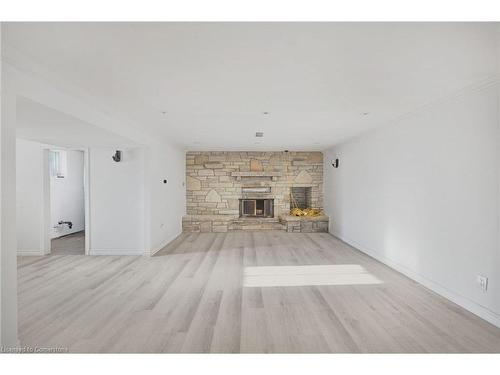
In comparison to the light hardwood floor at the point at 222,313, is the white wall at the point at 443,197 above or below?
above

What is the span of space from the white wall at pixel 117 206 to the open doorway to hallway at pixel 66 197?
1.55 metres

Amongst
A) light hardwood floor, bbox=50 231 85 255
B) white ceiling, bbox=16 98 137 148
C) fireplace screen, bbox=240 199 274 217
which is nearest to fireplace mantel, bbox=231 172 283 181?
fireplace screen, bbox=240 199 274 217

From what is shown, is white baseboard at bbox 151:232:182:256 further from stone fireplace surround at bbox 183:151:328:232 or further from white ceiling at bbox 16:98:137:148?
white ceiling at bbox 16:98:137:148

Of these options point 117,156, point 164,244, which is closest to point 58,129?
point 117,156

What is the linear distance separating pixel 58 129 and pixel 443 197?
15.4ft

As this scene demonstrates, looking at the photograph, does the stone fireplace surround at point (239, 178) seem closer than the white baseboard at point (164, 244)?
No

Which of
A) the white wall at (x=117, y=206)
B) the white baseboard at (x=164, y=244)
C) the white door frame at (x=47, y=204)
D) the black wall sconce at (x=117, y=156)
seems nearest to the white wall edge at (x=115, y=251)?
the white wall at (x=117, y=206)

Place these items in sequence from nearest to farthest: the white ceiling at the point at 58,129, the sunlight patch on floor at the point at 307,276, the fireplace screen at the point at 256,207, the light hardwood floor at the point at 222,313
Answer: the light hardwood floor at the point at 222,313, the white ceiling at the point at 58,129, the sunlight patch on floor at the point at 307,276, the fireplace screen at the point at 256,207

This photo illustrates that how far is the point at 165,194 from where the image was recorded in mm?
6402

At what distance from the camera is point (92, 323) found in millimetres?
2633

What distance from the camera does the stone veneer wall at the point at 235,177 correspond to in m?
8.42

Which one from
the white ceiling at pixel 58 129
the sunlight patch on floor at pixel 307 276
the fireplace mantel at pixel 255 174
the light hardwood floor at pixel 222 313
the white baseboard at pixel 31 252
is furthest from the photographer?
the fireplace mantel at pixel 255 174

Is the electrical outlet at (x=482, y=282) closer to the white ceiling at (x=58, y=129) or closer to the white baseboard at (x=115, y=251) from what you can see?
the white ceiling at (x=58, y=129)

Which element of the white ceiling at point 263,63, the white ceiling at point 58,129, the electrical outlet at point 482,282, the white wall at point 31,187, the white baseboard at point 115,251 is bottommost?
the white baseboard at point 115,251
